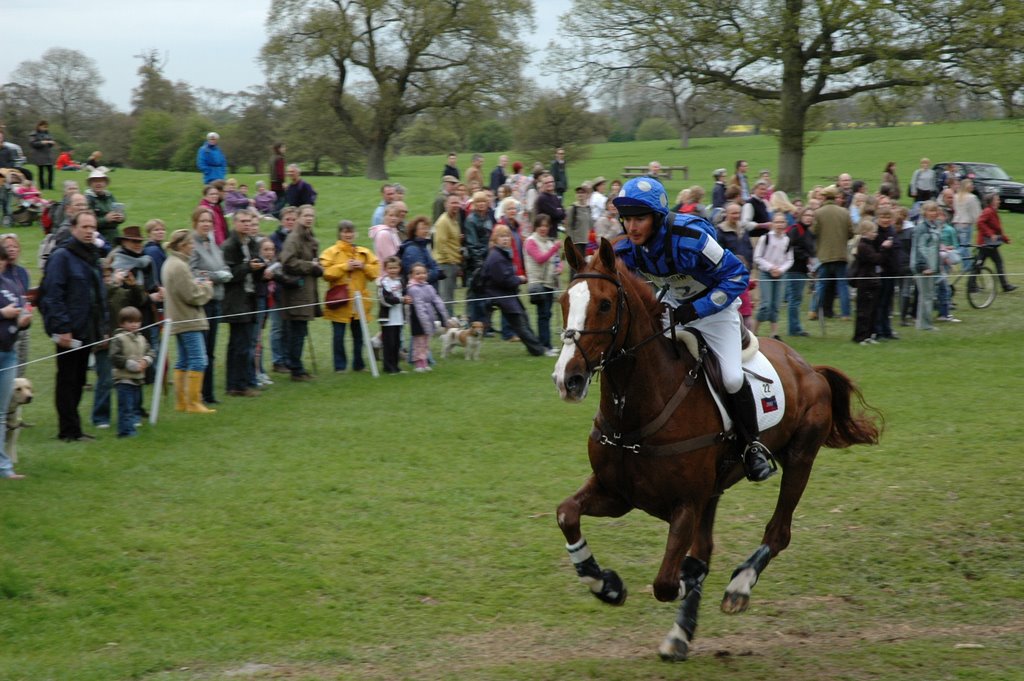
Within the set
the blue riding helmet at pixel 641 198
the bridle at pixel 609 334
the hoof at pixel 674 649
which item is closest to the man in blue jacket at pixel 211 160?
the blue riding helmet at pixel 641 198

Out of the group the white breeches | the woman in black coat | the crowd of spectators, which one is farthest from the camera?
the woman in black coat

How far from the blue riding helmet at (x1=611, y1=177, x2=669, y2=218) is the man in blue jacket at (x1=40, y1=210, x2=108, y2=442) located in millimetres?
6317

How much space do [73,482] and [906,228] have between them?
13091 mm

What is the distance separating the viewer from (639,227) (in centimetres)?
610

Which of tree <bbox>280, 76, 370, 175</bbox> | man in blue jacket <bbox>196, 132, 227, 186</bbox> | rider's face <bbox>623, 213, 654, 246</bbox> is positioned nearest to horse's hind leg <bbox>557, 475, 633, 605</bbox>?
rider's face <bbox>623, 213, 654, 246</bbox>

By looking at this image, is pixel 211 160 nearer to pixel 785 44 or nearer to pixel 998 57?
pixel 785 44

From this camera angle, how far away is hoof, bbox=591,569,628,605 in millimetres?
6293

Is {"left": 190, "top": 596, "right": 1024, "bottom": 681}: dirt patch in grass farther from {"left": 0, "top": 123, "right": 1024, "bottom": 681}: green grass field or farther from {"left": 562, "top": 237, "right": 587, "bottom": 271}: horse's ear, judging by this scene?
{"left": 562, "top": 237, "right": 587, "bottom": 271}: horse's ear

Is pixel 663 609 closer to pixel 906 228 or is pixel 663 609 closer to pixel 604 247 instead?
pixel 604 247

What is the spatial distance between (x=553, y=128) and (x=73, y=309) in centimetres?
2534

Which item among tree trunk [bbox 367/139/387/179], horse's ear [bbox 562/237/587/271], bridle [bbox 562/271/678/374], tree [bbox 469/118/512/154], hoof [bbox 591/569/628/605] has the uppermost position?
tree [bbox 469/118/512/154]

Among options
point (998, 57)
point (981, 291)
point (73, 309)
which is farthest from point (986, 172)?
point (73, 309)

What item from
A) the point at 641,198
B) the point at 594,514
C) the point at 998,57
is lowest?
the point at 594,514

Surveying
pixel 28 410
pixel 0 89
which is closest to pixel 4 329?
pixel 28 410
